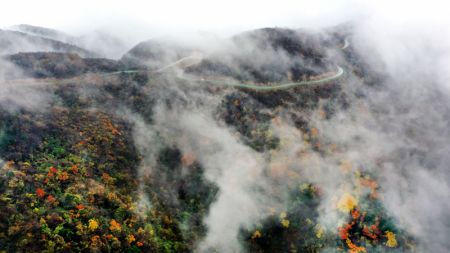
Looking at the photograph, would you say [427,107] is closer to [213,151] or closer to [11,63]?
[213,151]

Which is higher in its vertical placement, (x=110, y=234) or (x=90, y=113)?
(x=90, y=113)

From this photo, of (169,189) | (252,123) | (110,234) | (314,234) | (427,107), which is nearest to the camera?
(110,234)

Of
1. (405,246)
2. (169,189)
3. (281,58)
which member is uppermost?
(281,58)

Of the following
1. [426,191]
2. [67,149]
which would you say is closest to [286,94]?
[426,191]

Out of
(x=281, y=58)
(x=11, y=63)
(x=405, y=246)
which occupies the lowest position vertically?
(x=405, y=246)

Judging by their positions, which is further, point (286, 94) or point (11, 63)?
point (286, 94)

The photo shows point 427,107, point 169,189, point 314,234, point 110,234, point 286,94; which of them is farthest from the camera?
point 427,107

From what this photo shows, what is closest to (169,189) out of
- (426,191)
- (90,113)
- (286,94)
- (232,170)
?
(232,170)

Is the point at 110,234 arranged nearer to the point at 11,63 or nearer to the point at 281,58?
the point at 11,63

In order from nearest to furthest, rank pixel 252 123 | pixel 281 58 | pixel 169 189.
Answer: pixel 169 189
pixel 252 123
pixel 281 58
